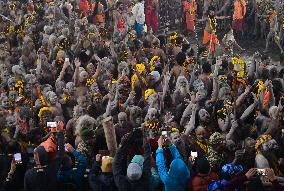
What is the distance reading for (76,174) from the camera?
6.62 metres

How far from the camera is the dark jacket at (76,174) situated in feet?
21.6

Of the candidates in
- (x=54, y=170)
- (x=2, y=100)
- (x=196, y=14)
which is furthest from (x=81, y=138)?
(x=196, y=14)

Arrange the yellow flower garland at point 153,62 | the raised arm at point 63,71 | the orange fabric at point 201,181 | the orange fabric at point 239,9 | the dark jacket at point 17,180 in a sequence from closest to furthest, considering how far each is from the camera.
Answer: the orange fabric at point 201,181 < the dark jacket at point 17,180 < the raised arm at point 63,71 < the yellow flower garland at point 153,62 < the orange fabric at point 239,9

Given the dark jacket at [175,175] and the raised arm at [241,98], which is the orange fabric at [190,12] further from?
the dark jacket at [175,175]

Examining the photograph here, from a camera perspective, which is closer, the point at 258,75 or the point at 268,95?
the point at 268,95

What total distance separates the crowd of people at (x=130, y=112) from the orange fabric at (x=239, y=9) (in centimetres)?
111

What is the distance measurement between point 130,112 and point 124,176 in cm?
227

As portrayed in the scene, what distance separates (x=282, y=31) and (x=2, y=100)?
30.2ft

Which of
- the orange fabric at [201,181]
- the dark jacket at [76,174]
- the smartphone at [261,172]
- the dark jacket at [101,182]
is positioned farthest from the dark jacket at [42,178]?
the smartphone at [261,172]

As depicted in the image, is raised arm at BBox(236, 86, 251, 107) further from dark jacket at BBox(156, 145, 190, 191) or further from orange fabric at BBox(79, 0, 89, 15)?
orange fabric at BBox(79, 0, 89, 15)

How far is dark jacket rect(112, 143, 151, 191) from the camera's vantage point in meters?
5.95

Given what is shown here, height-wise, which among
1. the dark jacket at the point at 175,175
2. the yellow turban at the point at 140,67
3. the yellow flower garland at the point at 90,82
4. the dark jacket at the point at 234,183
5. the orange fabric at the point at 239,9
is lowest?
the dark jacket at the point at 234,183

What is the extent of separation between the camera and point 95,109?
8.53 m

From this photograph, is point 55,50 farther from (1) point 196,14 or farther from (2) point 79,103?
(1) point 196,14
